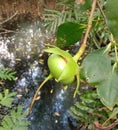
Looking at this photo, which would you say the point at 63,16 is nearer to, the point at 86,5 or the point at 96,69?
the point at 86,5

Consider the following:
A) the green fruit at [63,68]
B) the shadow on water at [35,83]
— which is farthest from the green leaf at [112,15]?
the shadow on water at [35,83]

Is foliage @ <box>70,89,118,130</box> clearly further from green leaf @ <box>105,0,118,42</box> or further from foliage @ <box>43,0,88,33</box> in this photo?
green leaf @ <box>105,0,118,42</box>

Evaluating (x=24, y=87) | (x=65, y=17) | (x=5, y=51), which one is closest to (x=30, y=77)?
(x=24, y=87)

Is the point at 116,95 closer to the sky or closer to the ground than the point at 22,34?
closer to the sky

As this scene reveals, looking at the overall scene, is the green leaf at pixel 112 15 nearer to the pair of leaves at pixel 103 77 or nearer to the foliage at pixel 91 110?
the pair of leaves at pixel 103 77

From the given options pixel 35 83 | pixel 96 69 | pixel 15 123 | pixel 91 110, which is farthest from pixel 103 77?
pixel 35 83

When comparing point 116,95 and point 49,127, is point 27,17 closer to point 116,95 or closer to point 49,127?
point 49,127

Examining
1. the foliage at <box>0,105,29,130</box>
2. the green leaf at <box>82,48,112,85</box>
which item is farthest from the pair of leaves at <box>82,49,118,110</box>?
the foliage at <box>0,105,29,130</box>
